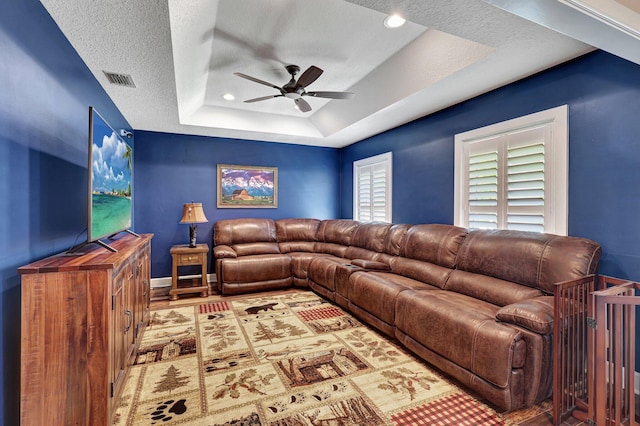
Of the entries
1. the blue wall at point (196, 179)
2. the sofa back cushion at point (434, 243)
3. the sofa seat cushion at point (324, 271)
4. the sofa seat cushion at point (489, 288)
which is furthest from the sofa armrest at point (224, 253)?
the sofa seat cushion at point (489, 288)

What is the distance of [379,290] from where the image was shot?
9.48 ft

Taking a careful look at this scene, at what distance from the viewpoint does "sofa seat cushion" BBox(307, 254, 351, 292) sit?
385cm

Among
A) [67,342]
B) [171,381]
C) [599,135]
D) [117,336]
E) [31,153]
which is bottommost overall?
[171,381]

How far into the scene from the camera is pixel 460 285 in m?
2.74

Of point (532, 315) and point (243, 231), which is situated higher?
point (243, 231)

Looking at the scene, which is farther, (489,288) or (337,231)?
(337,231)

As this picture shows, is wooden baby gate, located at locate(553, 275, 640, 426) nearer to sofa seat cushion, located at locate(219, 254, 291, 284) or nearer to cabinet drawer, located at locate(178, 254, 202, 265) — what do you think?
sofa seat cushion, located at locate(219, 254, 291, 284)

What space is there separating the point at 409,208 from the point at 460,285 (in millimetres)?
1685

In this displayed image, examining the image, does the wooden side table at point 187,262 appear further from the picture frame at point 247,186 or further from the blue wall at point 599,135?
the blue wall at point 599,135

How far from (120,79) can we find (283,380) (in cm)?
308

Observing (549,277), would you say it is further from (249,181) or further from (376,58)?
(249,181)

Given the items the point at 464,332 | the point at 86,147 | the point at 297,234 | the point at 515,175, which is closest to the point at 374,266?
the point at 464,332

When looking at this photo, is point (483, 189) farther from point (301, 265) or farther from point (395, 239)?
point (301, 265)

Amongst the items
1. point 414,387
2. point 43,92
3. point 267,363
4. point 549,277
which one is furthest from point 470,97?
point 43,92
